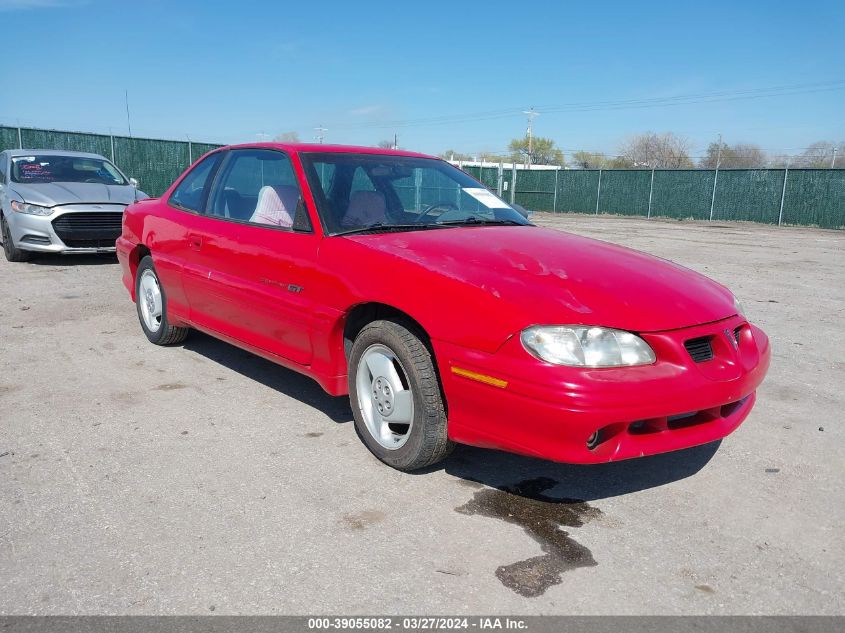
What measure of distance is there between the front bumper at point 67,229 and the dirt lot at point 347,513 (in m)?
4.84

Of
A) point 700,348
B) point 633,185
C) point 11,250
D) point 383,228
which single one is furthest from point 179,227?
point 633,185

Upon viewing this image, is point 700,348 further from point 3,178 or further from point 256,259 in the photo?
point 3,178

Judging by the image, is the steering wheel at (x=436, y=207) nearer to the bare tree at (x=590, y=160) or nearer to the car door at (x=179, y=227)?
the car door at (x=179, y=227)

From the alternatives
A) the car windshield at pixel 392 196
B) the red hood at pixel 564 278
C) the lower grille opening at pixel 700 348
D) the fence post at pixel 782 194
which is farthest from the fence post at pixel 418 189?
the fence post at pixel 782 194

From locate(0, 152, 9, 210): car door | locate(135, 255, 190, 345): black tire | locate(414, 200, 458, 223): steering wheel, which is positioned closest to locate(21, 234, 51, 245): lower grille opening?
locate(0, 152, 9, 210): car door

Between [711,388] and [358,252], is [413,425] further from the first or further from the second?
[711,388]

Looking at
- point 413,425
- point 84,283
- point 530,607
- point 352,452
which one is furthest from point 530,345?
point 84,283

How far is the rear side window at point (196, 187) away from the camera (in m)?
4.79

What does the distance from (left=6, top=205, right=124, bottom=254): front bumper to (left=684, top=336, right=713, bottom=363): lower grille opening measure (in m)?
8.46

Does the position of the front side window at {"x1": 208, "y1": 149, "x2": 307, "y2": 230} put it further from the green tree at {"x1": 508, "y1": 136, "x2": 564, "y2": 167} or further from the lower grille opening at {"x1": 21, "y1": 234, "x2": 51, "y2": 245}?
the green tree at {"x1": 508, "y1": 136, "x2": 564, "y2": 167}

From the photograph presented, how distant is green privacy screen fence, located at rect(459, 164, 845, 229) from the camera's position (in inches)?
1005

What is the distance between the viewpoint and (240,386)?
4.59m

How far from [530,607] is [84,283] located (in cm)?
746

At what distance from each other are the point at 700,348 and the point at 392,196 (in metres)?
1.94
